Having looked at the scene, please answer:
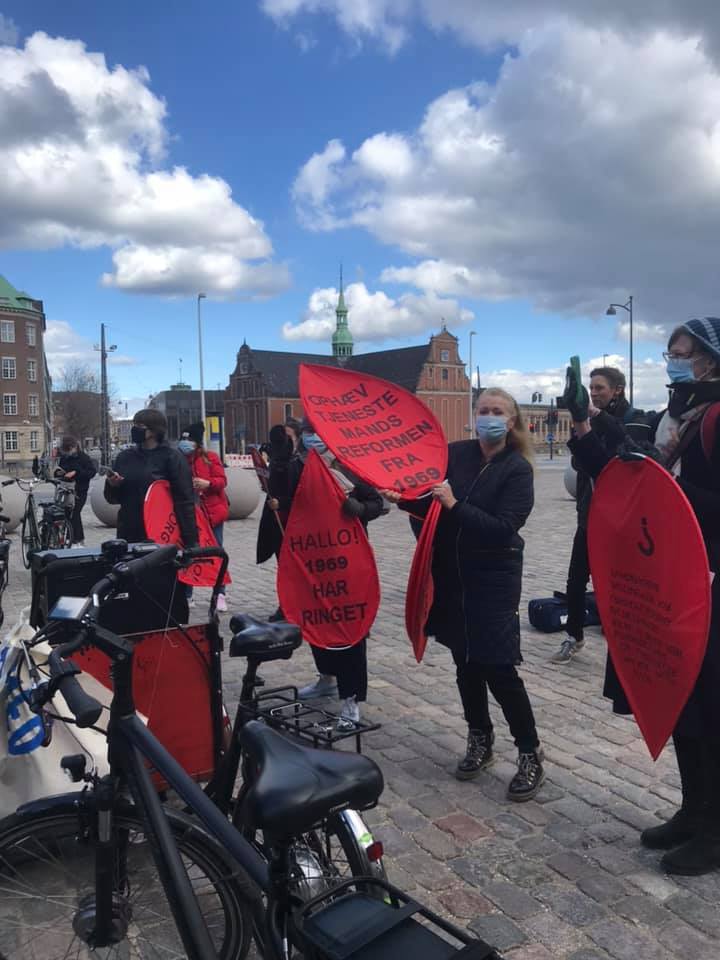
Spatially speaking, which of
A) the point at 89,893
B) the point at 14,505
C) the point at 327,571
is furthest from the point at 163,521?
the point at 14,505

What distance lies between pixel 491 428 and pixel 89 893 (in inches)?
107

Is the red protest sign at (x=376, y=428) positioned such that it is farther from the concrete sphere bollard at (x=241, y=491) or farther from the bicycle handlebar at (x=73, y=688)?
the concrete sphere bollard at (x=241, y=491)

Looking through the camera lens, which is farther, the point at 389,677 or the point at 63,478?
the point at 63,478

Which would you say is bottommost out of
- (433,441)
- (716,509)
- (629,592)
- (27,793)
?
(27,793)

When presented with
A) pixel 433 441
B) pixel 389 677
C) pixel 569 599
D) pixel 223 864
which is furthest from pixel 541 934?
pixel 569 599

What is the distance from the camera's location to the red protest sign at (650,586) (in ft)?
10.5

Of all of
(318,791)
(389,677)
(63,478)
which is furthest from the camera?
(63,478)

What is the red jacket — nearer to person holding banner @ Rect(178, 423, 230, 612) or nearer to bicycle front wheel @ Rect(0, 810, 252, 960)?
person holding banner @ Rect(178, 423, 230, 612)

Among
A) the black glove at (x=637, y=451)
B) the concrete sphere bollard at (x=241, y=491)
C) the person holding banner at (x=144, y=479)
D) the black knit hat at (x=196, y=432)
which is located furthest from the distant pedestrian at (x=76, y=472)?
the black glove at (x=637, y=451)

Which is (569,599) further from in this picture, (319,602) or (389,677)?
(319,602)

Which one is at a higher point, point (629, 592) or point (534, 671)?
point (629, 592)

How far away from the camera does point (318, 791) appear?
194cm

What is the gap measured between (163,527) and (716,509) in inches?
182

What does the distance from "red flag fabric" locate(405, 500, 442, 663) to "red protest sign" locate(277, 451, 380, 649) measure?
534 mm
